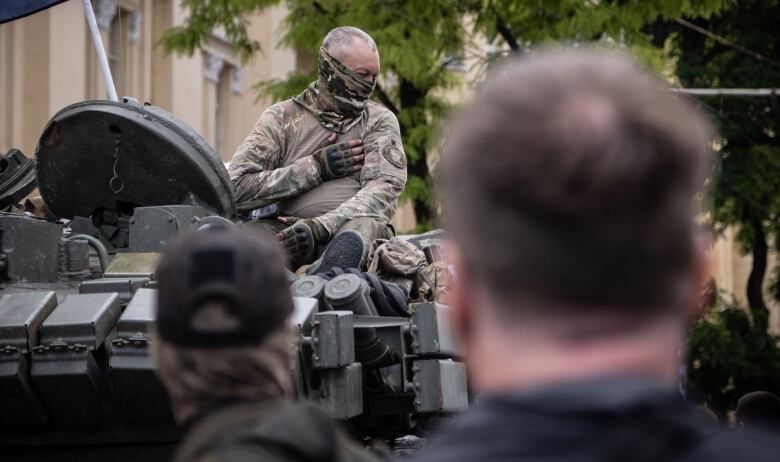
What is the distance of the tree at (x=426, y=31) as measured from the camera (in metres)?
16.5

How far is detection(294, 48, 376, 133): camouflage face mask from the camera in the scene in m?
7.77

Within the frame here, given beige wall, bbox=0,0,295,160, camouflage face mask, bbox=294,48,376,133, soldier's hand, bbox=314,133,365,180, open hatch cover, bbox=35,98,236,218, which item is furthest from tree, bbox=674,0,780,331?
open hatch cover, bbox=35,98,236,218

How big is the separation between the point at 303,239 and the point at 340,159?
63 centimetres

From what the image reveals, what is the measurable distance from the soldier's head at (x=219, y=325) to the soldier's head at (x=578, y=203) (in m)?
0.66

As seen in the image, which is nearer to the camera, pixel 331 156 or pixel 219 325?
pixel 219 325

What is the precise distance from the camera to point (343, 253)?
23.0ft

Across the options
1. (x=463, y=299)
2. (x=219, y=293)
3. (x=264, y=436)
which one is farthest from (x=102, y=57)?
(x=463, y=299)

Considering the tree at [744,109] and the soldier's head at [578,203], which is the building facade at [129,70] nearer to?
the tree at [744,109]

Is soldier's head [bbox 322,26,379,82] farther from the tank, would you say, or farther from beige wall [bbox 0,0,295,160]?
beige wall [bbox 0,0,295,160]

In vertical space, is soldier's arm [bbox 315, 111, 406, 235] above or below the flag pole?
below

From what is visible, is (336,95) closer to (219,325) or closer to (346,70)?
(346,70)

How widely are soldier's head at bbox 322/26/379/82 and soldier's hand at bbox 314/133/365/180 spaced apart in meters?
0.34

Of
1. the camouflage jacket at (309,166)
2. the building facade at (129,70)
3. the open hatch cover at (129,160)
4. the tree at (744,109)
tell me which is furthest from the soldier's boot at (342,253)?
the tree at (744,109)

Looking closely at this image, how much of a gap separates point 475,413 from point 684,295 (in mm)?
254
